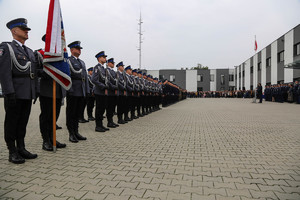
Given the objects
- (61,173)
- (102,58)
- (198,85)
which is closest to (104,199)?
(61,173)

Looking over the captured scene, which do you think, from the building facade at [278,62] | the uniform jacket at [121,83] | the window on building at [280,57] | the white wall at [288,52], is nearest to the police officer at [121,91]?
the uniform jacket at [121,83]

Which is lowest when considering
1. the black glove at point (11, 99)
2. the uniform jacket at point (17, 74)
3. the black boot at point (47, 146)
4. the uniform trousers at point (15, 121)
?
the black boot at point (47, 146)

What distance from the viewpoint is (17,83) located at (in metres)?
3.98

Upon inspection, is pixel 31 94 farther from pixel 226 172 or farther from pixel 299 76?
pixel 299 76

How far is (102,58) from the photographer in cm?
740

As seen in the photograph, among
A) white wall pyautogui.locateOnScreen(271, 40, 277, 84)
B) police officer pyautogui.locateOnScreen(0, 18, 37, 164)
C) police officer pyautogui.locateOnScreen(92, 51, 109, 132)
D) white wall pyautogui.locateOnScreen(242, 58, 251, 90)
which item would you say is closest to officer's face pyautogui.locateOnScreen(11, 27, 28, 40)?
police officer pyautogui.locateOnScreen(0, 18, 37, 164)

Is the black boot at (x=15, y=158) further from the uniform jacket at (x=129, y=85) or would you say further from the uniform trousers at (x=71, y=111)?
the uniform jacket at (x=129, y=85)

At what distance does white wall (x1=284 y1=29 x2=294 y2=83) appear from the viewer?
29.8 meters

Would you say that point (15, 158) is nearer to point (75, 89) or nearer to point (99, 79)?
point (75, 89)

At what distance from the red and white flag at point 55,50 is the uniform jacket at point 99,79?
2.45m

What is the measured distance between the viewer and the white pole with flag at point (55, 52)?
4566 millimetres

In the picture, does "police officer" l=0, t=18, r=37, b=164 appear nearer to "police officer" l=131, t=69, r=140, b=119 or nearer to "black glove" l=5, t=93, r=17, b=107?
"black glove" l=5, t=93, r=17, b=107

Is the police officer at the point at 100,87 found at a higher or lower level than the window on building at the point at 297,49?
lower

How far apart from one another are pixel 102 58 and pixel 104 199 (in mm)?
5363
